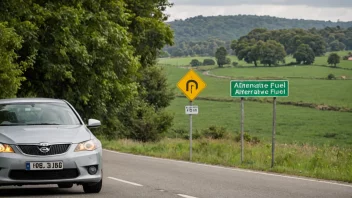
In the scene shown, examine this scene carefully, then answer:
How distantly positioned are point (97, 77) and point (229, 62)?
117 metres

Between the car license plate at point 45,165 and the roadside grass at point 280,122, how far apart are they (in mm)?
50774

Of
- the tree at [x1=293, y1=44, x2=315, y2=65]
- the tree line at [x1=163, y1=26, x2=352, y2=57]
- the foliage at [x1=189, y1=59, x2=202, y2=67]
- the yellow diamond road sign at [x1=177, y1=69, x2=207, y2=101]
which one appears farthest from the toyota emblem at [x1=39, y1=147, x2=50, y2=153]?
the foliage at [x1=189, y1=59, x2=202, y2=67]

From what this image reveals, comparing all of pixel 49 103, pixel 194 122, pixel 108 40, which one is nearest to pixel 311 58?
pixel 194 122

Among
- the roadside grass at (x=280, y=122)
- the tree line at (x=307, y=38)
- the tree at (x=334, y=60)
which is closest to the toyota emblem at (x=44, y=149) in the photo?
the roadside grass at (x=280, y=122)

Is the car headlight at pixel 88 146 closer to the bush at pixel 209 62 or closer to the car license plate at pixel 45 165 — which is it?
the car license plate at pixel 45 165

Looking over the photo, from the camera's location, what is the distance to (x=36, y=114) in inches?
554

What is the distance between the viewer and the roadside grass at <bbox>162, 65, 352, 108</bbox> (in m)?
93.4

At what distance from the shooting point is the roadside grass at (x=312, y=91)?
306ft

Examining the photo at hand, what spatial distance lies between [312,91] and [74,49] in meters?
73.1

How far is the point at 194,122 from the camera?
8931cm

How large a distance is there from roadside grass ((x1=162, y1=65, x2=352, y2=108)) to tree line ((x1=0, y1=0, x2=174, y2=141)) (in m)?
45.8

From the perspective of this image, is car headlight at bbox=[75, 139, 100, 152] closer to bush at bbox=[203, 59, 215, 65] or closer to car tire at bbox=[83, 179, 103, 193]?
car tire at bbox=[83, 179, 103, 193]

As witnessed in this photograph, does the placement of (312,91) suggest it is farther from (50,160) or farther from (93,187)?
(50,160)

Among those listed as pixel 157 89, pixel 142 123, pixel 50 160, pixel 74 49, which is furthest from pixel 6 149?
pixel 157 89
